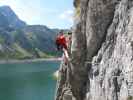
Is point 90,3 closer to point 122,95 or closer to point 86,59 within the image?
point 86,59

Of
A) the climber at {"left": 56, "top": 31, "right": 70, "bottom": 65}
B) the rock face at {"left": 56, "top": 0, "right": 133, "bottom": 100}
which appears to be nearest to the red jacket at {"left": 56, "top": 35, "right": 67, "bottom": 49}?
the climber at {"left": 56, "top": 31, "right": 70, "bottom": 65}

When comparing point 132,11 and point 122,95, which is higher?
point 132,11

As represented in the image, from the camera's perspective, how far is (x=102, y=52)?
22844 millimetres

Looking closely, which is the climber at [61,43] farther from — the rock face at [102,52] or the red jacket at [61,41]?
the rock face at [102,52]

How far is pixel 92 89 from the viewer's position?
24250 mm

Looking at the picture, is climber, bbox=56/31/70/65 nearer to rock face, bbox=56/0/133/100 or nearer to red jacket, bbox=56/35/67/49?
red jacket, bbox=56/35/67/49

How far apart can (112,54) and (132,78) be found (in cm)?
353

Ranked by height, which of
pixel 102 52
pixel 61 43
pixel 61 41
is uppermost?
pixel 61 41

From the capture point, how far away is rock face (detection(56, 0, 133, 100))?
64.1ft

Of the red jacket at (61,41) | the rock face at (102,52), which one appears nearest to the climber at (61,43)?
the red jacket at (61,41)

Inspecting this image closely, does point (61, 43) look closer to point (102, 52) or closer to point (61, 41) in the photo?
point (61, 41)

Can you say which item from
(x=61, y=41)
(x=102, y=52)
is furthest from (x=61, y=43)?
(x=102, y=52)

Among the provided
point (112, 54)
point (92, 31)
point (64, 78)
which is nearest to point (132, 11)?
Result: point (112, 54)

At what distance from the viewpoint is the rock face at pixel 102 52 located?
19531 mm
